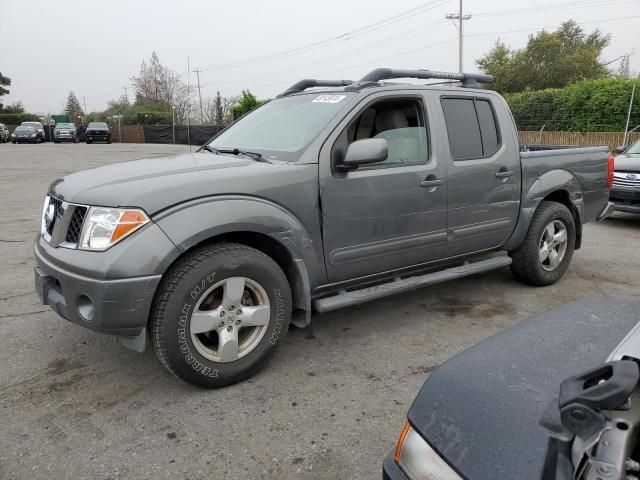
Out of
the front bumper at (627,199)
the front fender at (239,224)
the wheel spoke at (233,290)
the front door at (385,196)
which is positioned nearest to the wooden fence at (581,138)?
the front bumper at (627,199)

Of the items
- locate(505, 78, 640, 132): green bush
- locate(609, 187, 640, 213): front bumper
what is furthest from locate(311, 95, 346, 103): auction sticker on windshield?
locate(505, 78, 640, 132): green bush

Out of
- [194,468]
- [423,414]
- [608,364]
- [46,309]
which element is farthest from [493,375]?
[46,309]

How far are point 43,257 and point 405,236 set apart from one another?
92.4 inches

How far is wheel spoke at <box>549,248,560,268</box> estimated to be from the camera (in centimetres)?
486

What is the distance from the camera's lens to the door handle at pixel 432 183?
3.68 metres

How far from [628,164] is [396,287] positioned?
6461mm

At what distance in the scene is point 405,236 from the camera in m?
3.65

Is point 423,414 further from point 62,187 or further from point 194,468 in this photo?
point 62,187

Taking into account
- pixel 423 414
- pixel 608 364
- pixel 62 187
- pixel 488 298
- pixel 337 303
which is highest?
pixel 62 187

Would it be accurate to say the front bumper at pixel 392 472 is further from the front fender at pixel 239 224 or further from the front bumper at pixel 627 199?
the front bumper at pixel 627 199

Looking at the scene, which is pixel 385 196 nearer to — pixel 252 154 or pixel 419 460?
pixel 252 154

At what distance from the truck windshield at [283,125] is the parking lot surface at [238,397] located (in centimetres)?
140

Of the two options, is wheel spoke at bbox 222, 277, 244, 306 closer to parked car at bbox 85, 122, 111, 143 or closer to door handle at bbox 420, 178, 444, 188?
door handle at bbox 420, 178, 444, 188

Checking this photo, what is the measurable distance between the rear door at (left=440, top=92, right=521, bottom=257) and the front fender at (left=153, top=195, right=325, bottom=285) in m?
1.34
